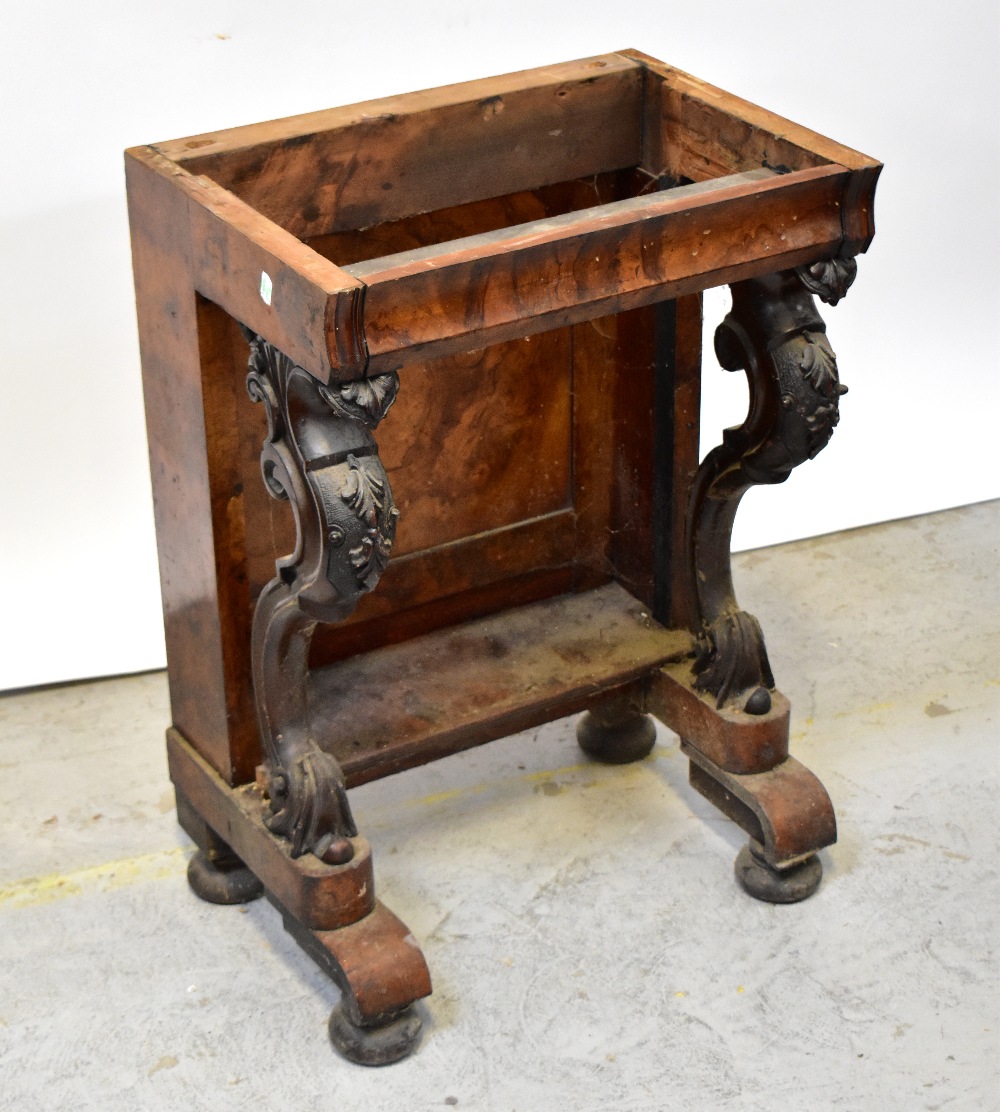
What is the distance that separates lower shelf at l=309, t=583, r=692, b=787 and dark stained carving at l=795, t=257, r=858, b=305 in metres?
0.69

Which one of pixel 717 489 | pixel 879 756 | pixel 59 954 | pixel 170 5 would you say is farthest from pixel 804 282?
pixel 59 954

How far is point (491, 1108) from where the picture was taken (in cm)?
293

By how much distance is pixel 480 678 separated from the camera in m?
3.32

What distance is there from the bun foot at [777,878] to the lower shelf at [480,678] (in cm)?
34

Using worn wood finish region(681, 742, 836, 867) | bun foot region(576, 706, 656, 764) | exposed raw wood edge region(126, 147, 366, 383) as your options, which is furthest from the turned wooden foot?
exposed raw wood edge region(126, 147, 366, 383)

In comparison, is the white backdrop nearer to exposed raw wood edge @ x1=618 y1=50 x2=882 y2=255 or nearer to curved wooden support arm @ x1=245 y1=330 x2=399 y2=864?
exposed raw wood edge @ x1=618 y1=50 x2=882 y2=255

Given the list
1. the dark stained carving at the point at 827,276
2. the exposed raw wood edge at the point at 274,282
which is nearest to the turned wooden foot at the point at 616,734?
the dark stained carving at the point at 827,276

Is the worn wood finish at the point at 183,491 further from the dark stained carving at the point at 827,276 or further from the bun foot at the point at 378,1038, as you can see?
the dark stained carving at the point at 827,276

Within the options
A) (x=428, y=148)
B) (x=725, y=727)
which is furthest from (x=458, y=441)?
(x=725, y=727)

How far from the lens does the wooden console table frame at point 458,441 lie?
8.87 feet

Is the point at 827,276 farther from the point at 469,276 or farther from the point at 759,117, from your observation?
the point at 469,276

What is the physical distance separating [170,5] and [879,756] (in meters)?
1.70

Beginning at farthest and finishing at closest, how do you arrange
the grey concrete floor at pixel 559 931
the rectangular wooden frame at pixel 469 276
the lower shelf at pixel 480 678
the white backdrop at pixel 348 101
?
the white backdrop at pixel 348 101, the lower shelf at pixel 480 678, the grey concrete floor at pixel 559 931, the rectangular wooden frame at pixel 469 276

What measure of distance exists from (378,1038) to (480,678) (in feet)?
1.96
